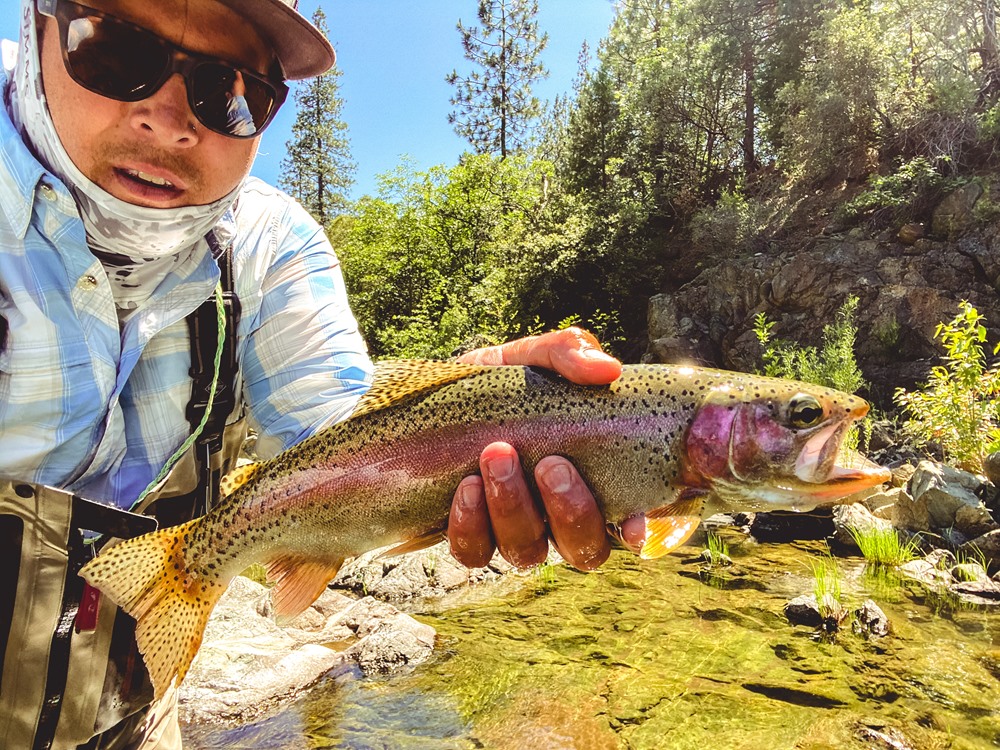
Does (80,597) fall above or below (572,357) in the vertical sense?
below

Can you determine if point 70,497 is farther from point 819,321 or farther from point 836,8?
point 836,8

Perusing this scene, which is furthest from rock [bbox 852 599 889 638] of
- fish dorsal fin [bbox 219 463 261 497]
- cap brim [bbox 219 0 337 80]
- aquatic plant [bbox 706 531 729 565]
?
cap brim [bbox 219 0 337 80]

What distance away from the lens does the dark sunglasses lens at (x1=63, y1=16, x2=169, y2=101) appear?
2100 millimetres

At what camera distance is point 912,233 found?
68.1 feet

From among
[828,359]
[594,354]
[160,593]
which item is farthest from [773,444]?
[828,359]

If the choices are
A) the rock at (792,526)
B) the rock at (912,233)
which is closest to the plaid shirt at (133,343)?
the rock at (792,526)

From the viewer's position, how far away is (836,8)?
24891mm

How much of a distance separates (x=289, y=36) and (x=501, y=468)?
1.75m

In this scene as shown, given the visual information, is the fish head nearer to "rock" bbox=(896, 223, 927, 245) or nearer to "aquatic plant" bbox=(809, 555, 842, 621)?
"aquatic plant" bbox=(809, 555, 842, 621)

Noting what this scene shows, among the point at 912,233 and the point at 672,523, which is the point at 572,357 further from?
the point at 912,233

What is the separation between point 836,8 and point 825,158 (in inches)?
243

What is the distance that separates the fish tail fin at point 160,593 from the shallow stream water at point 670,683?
3.75 metres

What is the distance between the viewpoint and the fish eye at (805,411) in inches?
95.0

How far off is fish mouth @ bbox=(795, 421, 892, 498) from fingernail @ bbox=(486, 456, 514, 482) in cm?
103
